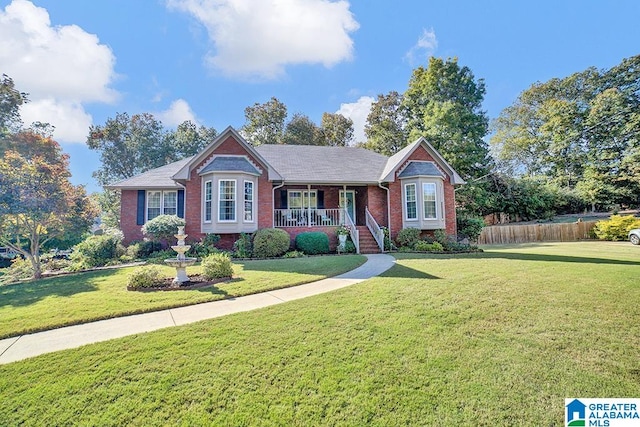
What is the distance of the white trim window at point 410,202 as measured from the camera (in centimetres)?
1669

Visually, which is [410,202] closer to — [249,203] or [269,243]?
[269,243]

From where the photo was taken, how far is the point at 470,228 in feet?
59.5

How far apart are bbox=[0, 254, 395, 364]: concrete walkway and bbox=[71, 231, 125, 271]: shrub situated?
909 cm

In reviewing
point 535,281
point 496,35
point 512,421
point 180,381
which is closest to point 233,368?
point 180,381

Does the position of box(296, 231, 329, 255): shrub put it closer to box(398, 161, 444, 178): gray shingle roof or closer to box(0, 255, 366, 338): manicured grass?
box(0, 255, 366, 338): manicured grass

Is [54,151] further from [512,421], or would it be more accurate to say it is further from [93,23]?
[512,421]

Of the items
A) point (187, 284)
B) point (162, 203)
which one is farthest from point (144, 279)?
point (162, 203)

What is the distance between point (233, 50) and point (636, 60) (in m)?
41.2

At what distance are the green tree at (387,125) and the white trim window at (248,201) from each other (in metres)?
23.4

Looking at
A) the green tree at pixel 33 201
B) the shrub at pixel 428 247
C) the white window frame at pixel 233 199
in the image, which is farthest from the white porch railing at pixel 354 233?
the green tree at pixel 33 201

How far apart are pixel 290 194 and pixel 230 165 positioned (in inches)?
184

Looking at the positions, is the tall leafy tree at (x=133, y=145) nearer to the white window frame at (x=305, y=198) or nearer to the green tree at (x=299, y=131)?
the green tree at (x=299, y=131)

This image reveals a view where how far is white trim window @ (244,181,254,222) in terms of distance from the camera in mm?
14805

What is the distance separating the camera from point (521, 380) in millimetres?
3758
